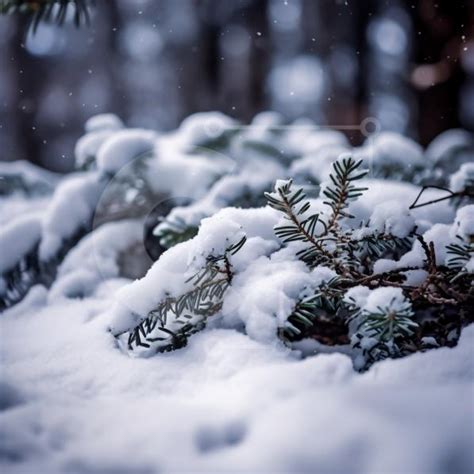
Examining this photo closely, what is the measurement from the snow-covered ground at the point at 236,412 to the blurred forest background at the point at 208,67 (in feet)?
16.2

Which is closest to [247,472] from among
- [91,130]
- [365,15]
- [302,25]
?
[91,130]

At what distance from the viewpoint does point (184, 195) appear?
1.33 metres

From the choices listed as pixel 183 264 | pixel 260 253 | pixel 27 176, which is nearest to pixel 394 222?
pixel 260 253

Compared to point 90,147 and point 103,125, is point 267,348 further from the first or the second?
point 103,125

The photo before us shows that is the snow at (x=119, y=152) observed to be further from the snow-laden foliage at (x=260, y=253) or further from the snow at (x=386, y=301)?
the snow at (x=386, y=301)

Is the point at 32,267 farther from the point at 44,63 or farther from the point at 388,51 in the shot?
the point at 44,63

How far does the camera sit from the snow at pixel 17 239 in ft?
4.23

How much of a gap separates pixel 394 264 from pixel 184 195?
2.22 feet

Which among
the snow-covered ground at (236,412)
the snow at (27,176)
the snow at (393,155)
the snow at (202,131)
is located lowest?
the snow-covered ground at (236,412)

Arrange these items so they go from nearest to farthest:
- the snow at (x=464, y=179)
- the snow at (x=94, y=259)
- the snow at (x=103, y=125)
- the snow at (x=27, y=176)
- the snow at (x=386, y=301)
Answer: the snow at (x=386, y=301)
the snow at (x=464, y=179)
the snow at (x=94, y=259)
the snow at (x=103, y=125)
the snow at (x=27, y=176)

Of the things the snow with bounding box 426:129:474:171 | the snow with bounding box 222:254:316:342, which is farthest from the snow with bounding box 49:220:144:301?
the snow with bounding box 426:129:474:171

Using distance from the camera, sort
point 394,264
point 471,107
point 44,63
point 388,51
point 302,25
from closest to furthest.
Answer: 1. point 394,264
2. point 471,107
3. point 388,51
4. point 302,25
5. point 44,63

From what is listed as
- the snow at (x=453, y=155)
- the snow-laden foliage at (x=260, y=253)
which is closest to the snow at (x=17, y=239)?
the snow-laden foliage at (x=260, y=253)

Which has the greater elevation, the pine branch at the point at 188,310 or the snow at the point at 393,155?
the snow at the point at 393,155
